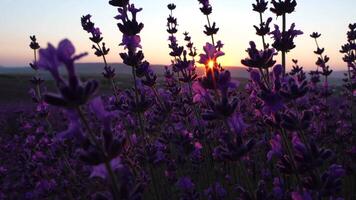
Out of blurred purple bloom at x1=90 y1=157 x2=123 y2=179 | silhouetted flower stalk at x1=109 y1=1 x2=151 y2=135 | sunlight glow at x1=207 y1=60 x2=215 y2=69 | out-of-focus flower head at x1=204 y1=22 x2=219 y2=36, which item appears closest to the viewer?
blurred purple bloom at x1=90 y1=157 x2=123 y2=179

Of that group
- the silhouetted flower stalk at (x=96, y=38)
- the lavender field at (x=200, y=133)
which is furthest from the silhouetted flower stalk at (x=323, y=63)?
the silhouetted flower stalk at (x=96, y=38)

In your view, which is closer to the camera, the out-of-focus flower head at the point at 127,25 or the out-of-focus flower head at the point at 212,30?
the out-of-focus flower head at the point at 127,25

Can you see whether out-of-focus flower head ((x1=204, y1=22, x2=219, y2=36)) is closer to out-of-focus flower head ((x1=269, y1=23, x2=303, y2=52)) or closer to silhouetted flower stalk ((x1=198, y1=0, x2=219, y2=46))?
silhouetted flower stalk ((x1=198, y1=0, x2=219, y2=46))

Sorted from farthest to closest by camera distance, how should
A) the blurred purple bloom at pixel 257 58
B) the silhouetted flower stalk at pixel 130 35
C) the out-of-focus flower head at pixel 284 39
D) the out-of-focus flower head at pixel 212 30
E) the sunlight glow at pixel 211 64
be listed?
the out-of-focus flower head at pixel 212 30
the silhouetted flower stalk at pixel 130 35
the out-of-focus flower head at pixel 284 39
the blurred purple bloom at pixel 257 58
the sunlight glow at pixel 211 64

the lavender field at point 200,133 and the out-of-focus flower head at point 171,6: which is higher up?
the out-of-focus flower head at point 171,6

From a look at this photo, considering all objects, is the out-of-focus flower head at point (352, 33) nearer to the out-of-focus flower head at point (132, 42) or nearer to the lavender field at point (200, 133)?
the lavender field at point (200, 133)

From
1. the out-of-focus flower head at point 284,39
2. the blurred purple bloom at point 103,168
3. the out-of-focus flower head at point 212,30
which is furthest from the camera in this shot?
the out-of-focus flower head at point 212,30

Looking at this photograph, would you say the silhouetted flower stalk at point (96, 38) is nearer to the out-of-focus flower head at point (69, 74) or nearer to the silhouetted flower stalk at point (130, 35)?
the silhouetted flower stalk at point (130, 35)

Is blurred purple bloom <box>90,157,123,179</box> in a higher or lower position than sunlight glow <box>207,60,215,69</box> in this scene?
lower

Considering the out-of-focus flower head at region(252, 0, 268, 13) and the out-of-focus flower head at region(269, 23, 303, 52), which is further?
the out-of-focus flower head at region(252, 0, 268, 13)

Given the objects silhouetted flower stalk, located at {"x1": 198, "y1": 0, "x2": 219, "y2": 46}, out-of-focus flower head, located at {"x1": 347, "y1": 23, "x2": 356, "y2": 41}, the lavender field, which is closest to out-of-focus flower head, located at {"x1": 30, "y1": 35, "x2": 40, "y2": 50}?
the lavender field

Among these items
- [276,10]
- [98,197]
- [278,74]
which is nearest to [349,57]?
[276,10]

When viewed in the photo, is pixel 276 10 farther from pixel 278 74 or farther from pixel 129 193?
pixel 129 193
